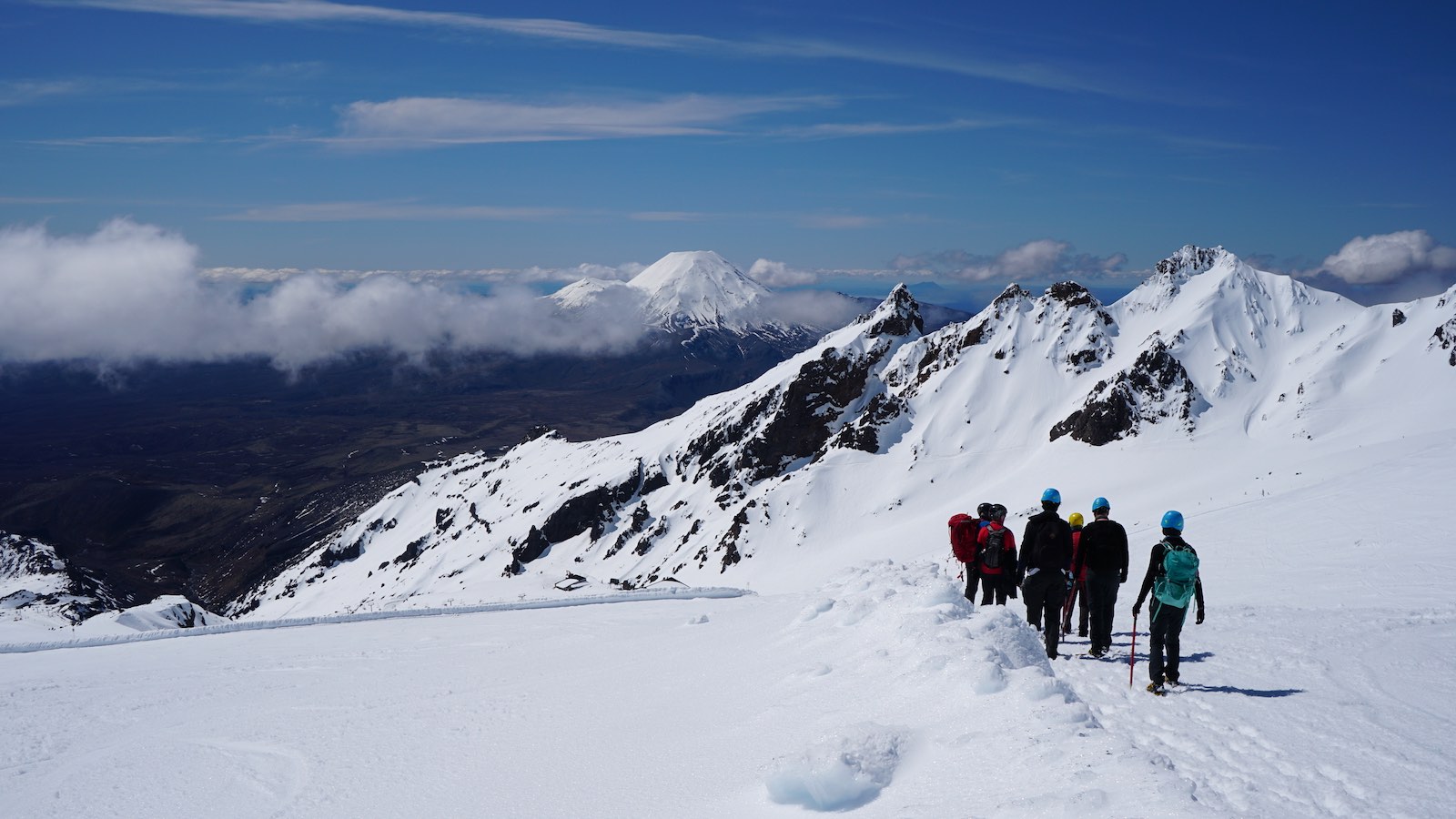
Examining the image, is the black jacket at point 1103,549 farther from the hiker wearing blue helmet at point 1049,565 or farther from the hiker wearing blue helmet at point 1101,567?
the hiker wearing blue helmet at point 1049,565

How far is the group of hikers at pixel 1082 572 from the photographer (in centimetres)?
995

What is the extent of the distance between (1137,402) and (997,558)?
67.9 m

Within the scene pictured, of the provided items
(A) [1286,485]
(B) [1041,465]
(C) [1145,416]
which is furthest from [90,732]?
(C) [1145,416]

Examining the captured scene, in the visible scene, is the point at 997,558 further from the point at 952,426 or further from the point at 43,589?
the point at 43,589

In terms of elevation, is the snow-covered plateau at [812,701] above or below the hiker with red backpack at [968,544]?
below

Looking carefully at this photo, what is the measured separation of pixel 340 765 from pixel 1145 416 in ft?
246

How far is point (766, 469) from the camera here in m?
95.2

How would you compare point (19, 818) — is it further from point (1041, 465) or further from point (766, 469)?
point (766, 469)

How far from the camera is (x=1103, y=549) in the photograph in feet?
38.6

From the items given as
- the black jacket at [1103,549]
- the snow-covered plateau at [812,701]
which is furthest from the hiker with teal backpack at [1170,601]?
the black jacket at [1103,549]

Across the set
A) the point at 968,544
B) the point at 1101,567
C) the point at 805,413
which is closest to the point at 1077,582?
the point at 1101,567

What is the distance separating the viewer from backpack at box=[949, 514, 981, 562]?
14359 mm

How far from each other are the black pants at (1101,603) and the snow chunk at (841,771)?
5497mm

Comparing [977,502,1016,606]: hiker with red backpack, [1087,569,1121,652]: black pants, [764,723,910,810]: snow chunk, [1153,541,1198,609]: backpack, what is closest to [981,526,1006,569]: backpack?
[977,502,1016,606]: hiker with red backpack
